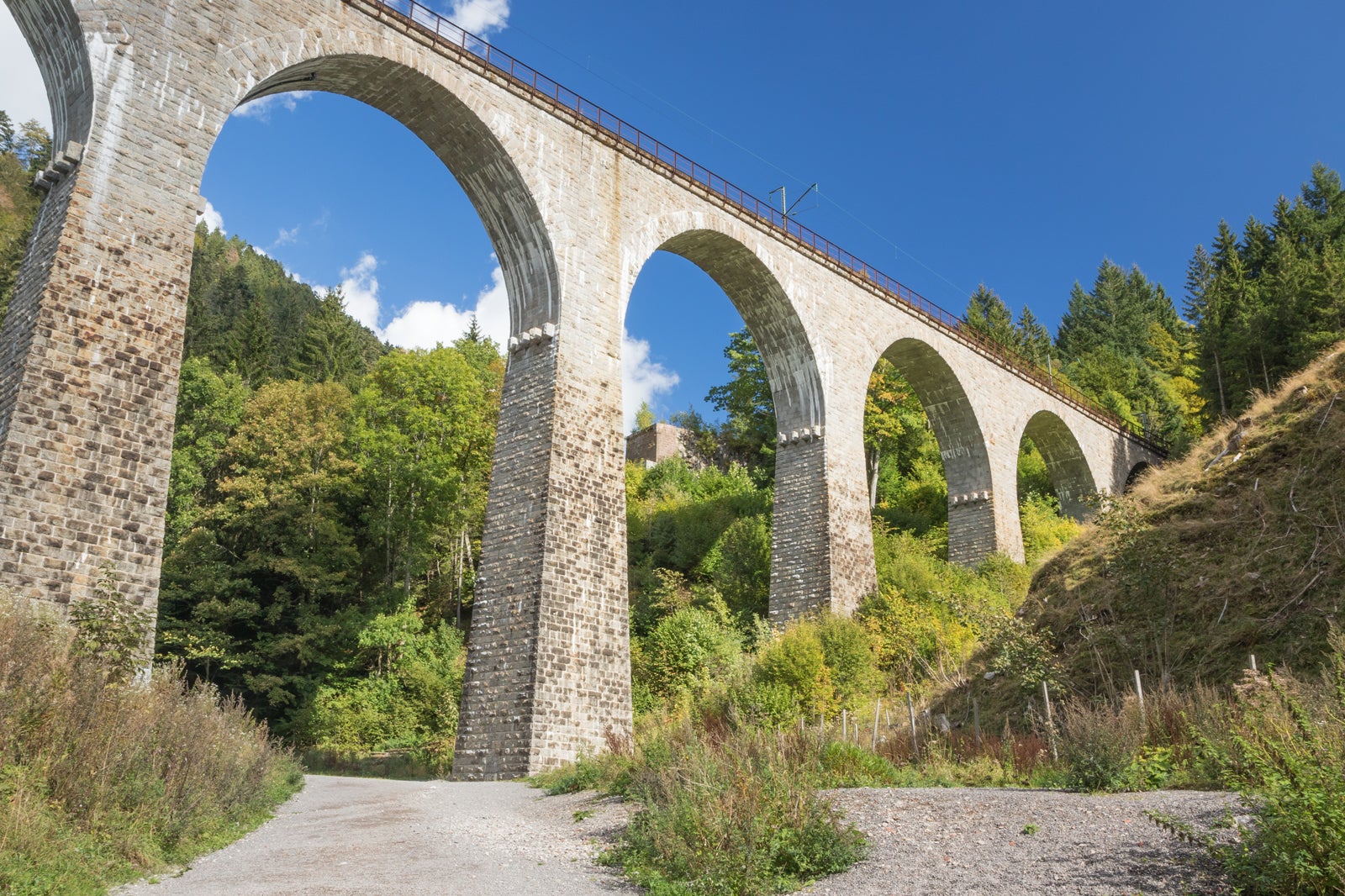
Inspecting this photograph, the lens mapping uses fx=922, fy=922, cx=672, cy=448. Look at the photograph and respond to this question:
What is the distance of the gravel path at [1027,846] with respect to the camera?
565cm

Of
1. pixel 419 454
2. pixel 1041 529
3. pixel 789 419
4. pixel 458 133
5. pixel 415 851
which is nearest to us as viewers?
pixel 415 851

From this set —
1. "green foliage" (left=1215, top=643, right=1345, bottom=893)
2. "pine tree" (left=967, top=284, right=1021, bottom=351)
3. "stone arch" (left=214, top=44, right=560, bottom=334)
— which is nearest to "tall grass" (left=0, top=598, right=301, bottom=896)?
"green foliage" (left=1215, top=643, right=1345, bottom=893)

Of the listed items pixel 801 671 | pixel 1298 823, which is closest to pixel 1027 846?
pixel 1298 823

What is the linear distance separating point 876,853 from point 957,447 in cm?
2490

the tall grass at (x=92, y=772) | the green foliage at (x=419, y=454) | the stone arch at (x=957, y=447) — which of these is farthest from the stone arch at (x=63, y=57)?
the stone arch at (x=957, y=447)

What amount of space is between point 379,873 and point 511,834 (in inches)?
90.2

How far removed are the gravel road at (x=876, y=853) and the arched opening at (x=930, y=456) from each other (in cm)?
2164

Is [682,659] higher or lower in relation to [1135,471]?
lower

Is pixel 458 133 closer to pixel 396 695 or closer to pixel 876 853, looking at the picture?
pixel 876 853

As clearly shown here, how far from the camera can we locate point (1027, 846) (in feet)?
21.4

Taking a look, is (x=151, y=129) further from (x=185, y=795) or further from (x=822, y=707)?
(x=822, y=707)

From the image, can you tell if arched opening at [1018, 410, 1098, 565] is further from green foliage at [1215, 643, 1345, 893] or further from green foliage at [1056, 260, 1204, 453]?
green foliage at [1215, 643, 1345, 893]

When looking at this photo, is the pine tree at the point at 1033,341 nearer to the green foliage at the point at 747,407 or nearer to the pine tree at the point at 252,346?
the green foliage at the point at 747,407

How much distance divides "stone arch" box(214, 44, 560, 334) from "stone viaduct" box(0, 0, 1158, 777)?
5cm
